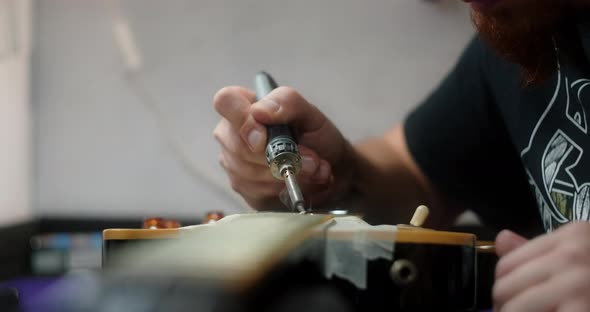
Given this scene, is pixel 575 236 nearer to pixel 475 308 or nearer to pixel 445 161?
pixel 475 308

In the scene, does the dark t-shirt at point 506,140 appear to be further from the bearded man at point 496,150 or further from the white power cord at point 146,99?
the white power cord at point 146,99

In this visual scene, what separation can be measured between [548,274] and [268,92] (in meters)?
0.34

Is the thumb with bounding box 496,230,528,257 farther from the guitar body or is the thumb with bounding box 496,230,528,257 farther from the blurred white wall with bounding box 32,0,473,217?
the blurred white wall with bounding box 32,0,473,217

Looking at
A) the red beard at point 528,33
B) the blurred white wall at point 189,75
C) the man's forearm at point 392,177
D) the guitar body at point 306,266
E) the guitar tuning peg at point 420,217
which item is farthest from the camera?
the blurred white wall at point 189,75

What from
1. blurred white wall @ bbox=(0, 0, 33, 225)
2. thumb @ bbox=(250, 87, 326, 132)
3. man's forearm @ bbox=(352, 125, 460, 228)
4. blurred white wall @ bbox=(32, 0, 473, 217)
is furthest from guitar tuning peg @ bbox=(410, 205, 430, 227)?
blurred white wall @ bbox=(0, 0, 33, 225)

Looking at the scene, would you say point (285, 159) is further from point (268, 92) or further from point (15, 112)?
point (15, 112)

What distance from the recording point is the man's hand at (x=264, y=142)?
1.66 feet

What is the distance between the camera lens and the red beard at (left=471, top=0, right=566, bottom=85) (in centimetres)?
47

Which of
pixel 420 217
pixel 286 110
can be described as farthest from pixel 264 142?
pixel 420 217

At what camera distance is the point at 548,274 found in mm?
266

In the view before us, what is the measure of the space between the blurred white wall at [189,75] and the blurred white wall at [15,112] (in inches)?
0.8

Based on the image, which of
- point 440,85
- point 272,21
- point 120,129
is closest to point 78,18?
point 120,129

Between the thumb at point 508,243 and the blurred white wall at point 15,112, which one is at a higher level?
the blurred white wall at point 15,112

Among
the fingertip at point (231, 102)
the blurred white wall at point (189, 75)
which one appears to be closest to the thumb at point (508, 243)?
the fingertip at point (231, 102)
